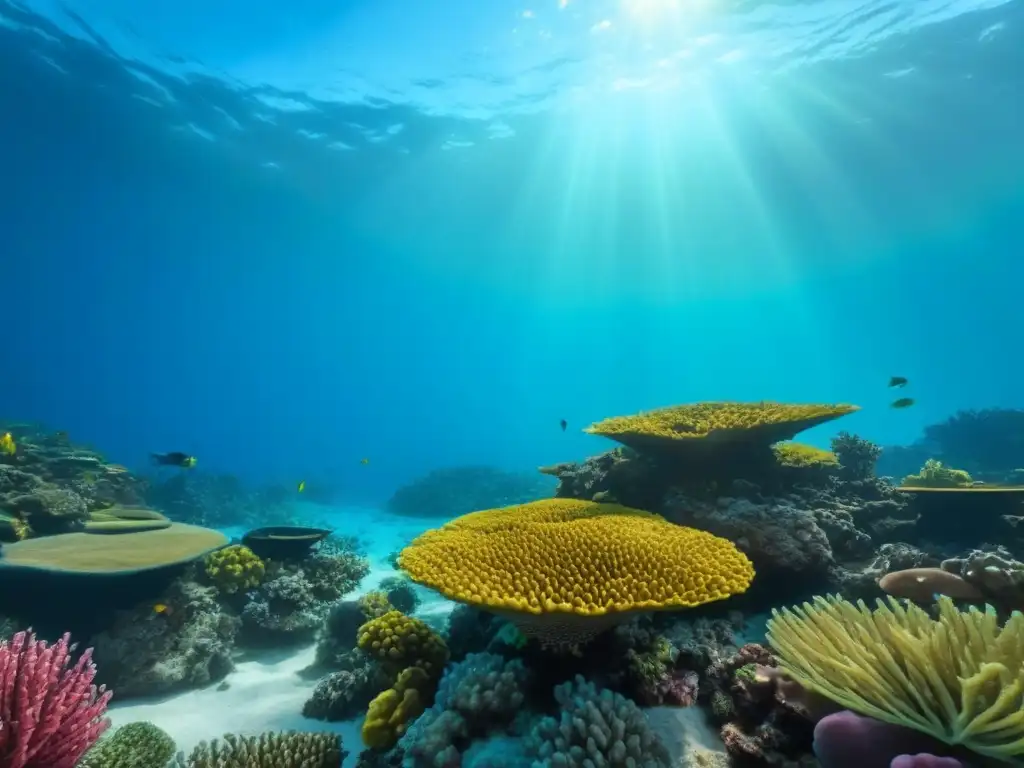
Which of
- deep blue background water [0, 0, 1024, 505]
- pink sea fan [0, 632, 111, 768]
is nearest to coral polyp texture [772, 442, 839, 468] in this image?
pink sea fan [0, 632, 111, 768]

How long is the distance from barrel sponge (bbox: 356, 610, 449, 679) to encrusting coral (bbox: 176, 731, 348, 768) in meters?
0.77

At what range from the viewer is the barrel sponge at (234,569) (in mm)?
7332

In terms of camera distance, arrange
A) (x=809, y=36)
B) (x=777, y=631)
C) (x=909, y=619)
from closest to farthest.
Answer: (x=909, y=619) < (x=777, y=631) < (x=809, y=36)

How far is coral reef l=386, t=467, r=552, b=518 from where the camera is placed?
2742 centimetres

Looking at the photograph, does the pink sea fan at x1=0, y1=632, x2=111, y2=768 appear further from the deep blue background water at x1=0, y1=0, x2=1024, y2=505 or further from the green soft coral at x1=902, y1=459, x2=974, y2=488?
the deep blue background water at x1=0, y1=0, x2=1024, y2=505

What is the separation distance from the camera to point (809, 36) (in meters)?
24.6

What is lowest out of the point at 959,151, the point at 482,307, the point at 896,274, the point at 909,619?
the point at 909,619

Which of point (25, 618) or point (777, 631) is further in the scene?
point (25, 618)

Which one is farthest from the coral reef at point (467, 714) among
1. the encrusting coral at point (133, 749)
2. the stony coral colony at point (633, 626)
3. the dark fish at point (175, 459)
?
the dark fish at point (175, 459)

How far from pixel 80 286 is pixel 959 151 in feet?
337

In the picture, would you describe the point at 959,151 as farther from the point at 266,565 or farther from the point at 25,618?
the point at 25,618

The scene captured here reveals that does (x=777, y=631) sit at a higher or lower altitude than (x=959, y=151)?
lower

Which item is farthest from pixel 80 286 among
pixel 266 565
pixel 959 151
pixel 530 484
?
pixel 959 151

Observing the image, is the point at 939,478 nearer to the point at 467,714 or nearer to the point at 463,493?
the point at 467,714
